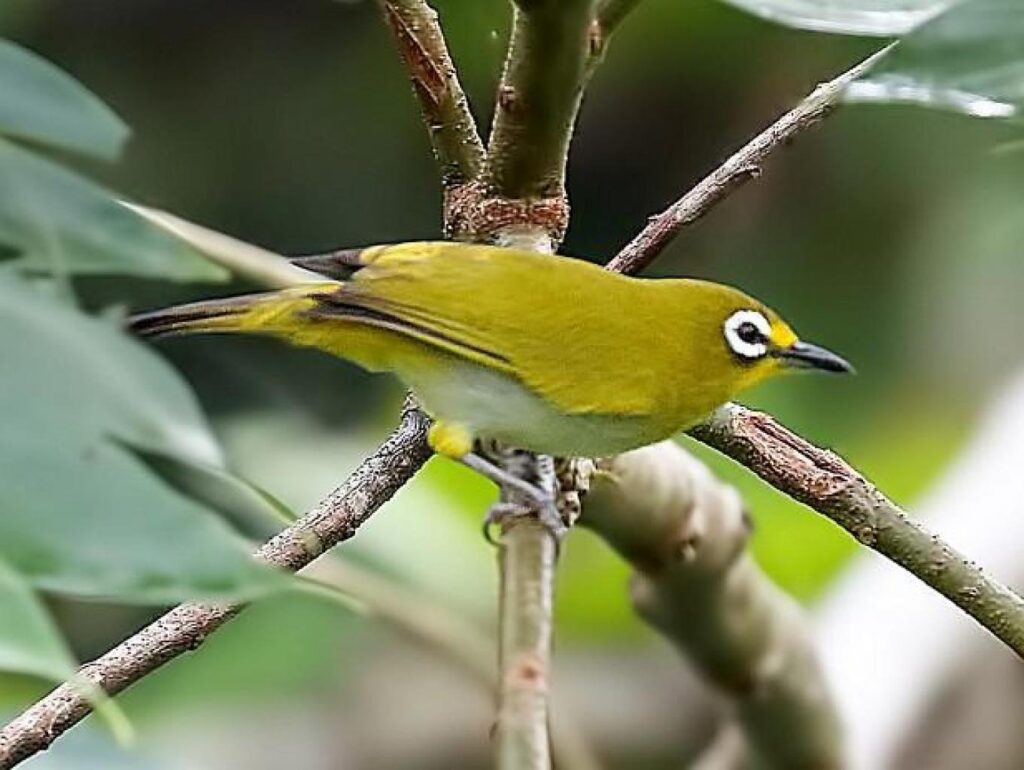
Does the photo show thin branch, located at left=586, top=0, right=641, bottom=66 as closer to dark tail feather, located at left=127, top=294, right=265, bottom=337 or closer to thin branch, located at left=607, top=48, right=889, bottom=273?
thin branch, located at left=607, top=48, right=889, bottom=273

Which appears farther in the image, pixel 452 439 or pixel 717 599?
pixel 717 599

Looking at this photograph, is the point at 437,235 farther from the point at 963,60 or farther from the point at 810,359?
the point at 963,60

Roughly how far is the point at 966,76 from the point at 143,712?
4.30 feet

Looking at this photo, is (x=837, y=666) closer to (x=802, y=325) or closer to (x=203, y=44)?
(x=802, y=325)

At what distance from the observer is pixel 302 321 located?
35.2 inches

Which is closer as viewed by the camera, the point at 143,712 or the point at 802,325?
the point at 143,712

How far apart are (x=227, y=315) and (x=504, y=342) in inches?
5.8

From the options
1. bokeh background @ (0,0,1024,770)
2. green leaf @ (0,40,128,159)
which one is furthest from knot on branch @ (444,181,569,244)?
bokeh background @ (0,0,1024,770)

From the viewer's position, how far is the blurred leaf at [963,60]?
0.40 meters

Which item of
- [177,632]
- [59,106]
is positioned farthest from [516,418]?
[59,106]

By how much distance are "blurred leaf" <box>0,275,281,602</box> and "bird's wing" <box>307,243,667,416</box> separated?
473 millimetres

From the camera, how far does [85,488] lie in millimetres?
371

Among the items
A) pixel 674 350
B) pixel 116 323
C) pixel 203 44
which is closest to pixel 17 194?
pixel 116 323

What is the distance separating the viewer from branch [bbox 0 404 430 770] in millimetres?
651
